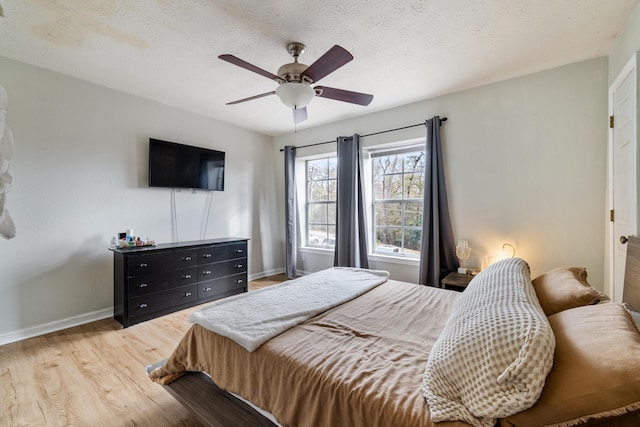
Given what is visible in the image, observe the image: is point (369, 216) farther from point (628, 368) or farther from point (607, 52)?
point (628, 368)

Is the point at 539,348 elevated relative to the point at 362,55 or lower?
lower

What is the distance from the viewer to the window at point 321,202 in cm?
481

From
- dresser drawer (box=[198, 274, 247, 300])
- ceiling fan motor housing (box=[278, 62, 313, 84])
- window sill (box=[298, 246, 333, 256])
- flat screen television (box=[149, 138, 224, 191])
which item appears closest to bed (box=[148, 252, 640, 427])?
ceiling fan motor housing (box=[278, 62, 313, 84])

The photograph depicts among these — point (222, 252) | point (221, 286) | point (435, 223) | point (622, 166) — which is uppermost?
point (622, 166)

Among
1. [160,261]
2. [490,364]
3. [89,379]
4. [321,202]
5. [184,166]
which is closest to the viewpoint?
[490,364]

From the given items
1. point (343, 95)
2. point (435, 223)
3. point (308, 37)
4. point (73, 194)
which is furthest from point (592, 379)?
point (73, 194)

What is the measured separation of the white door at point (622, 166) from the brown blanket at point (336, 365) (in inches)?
58.5

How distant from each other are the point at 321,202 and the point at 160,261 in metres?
A: 2.67

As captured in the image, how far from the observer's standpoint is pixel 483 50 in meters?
2.39

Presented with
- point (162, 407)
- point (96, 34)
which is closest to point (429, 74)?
point (96, 34)

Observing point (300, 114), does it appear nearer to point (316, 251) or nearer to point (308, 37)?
point (308, 37)

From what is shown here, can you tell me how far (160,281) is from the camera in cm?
313

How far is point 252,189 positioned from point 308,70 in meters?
3.04

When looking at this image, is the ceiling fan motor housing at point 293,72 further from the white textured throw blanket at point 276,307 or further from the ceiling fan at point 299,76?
the white textured throw blanket at point 276,307
